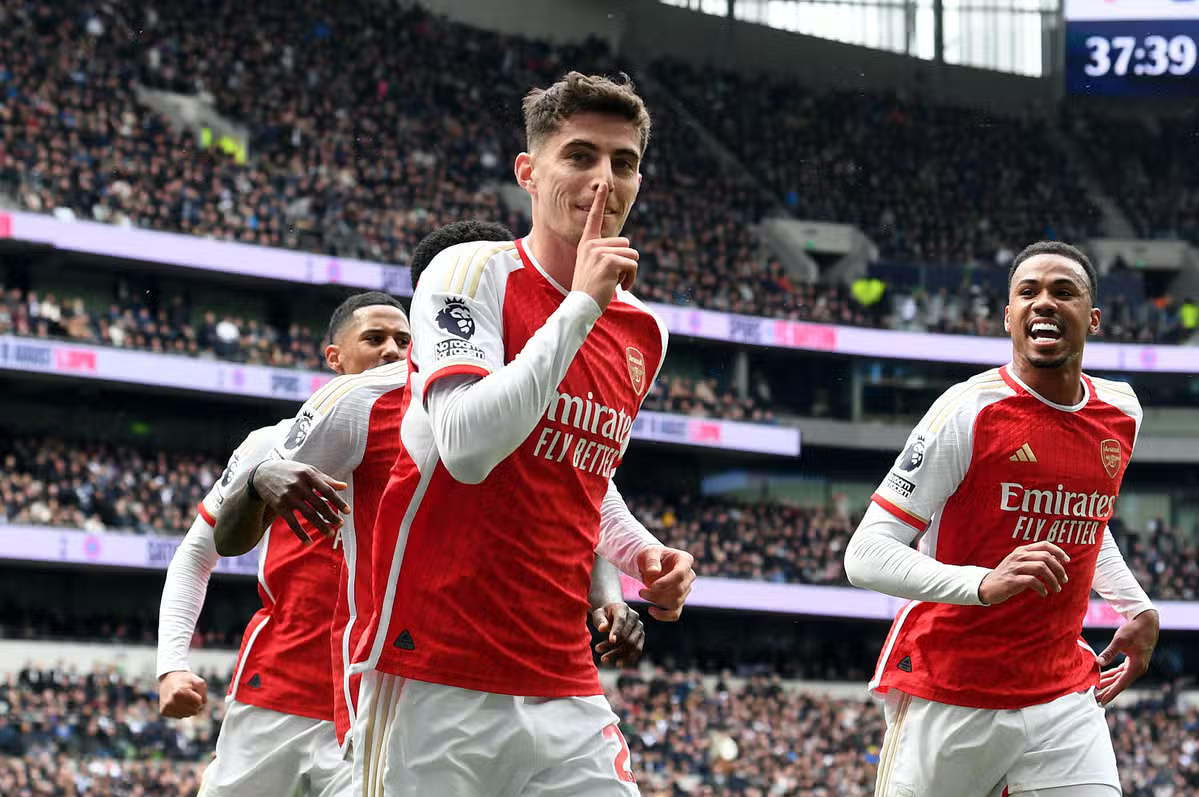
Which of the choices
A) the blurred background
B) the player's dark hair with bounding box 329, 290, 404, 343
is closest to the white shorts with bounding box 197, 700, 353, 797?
the player's dark hair with bounding box 329, 290, 404, 343

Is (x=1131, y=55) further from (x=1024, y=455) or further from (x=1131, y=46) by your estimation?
(x=1024, y=455)

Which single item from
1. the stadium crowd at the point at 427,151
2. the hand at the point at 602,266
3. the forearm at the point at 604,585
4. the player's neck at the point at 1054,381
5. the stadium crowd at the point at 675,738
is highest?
the stadium crowd at the point at 427,151

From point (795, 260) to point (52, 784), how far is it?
91.3ft

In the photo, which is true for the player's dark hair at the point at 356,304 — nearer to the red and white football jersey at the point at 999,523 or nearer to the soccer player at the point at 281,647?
the soccer player at the point at 281,647

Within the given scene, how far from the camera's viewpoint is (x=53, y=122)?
33812mm

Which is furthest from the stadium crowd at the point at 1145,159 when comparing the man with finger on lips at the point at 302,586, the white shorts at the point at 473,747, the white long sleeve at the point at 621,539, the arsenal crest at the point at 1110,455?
the white shorts at the point at 473,747

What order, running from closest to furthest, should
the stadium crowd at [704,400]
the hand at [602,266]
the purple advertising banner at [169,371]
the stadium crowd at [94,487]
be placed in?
the hand at [602,266] < the stadium crowd at [94,487] < the purple advertising banner at [169,371] < the stadium crowd at [704,400]

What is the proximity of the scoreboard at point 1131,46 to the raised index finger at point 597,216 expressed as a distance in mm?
47595

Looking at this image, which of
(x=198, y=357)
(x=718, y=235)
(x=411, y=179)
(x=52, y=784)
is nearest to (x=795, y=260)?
(x=718, y=235)

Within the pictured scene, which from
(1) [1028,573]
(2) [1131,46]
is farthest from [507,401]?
(2) [1131,46]

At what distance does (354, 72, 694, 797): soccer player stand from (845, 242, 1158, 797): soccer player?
6.28ft

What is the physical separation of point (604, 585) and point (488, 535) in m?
0.51

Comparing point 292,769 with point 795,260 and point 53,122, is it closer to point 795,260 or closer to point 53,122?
point 53,122

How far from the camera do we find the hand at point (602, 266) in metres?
4.04
